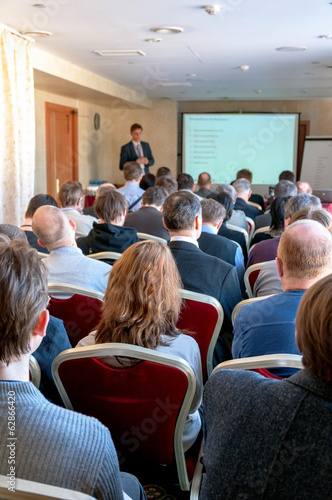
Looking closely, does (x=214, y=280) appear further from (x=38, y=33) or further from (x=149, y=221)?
(x=38, y=33)

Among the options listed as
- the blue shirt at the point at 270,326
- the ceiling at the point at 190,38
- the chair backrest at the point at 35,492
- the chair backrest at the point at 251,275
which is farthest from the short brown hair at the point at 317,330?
the ceiling at the point at 190,38

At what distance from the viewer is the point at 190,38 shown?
19.1ft

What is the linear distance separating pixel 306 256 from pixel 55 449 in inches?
49.6

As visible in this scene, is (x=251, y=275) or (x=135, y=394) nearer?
(x=135, y=394)

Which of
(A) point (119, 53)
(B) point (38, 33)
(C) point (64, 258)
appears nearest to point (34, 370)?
(C) point (64, 258)

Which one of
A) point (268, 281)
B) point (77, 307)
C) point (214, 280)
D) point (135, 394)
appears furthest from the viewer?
point (268, 281)

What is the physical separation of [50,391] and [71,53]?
19.3 ft

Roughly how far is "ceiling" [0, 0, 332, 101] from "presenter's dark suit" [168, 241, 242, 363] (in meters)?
2.63

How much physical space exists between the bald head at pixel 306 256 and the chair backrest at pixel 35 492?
128 centimetres

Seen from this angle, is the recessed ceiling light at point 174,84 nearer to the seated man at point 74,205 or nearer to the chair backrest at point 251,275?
the seated man at point 74,205

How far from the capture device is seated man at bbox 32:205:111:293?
266 centimetres

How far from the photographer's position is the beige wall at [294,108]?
13.3 m

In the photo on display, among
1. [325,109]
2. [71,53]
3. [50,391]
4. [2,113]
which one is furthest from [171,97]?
[50,391]

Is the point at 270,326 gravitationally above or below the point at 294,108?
below
